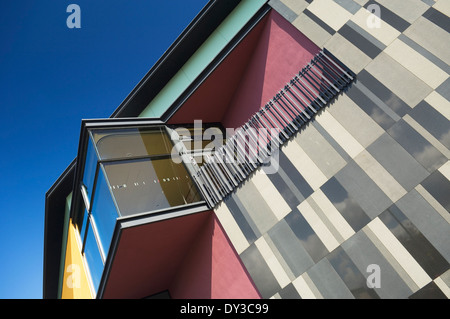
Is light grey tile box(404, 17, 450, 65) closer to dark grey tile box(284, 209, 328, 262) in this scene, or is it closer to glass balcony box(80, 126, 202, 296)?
dark grey tile box(284, 209, 328, 262)

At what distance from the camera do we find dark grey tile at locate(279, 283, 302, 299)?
274 inches

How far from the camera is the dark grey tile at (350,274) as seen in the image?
607cm

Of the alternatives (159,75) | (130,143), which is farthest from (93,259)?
(159,75)

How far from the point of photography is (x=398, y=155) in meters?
6.54

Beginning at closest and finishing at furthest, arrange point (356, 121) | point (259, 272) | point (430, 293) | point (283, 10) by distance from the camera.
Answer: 1. point (430, 293)
2. point (356, 121)
3. point (259, 272)
4. point (283, 10)

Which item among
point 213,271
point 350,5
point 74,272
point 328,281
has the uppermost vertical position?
point 74,272

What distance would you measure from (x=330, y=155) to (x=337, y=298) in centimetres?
343

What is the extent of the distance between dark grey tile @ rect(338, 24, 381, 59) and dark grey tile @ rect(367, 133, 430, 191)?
2.69 m

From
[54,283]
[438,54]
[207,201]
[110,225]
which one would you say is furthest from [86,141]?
[54,283]

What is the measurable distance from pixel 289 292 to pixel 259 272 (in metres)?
0.94

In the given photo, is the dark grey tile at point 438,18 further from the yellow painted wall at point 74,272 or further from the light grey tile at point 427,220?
the yellow painted wall at point 74,272

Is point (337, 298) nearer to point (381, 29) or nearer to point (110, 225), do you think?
point (110, 225)

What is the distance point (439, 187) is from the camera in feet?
19.4

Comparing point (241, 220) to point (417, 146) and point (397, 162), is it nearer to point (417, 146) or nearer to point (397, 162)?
point (397, 162)
